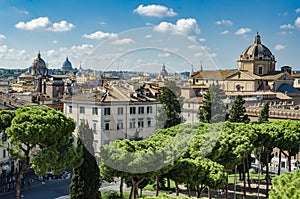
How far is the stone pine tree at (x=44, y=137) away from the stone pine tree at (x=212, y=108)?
77.9 feet

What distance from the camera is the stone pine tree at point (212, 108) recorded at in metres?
43.8

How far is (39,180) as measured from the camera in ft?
114

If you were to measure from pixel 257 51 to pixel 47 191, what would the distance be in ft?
198

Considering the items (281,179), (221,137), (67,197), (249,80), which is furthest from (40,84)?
(281,179)

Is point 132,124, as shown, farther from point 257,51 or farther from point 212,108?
point 257,51

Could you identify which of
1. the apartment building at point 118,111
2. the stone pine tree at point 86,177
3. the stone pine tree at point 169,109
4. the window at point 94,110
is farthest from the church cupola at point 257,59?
the stone pine tree at point 86,177

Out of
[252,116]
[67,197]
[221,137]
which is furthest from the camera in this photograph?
[252,116]

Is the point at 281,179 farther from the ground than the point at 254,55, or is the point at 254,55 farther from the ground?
the point at 254,55

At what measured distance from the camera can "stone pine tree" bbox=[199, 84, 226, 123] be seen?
43781 mm

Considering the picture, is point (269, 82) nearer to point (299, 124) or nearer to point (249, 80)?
point (249, 80)

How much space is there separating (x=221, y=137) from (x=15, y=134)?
12158mm

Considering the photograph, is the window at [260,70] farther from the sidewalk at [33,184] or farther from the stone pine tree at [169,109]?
the sidewalk at [33,184]

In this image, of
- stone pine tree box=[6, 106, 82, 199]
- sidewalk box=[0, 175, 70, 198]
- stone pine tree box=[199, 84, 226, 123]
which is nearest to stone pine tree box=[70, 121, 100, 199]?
stone pine tree box=[6, 106, 82, 199]

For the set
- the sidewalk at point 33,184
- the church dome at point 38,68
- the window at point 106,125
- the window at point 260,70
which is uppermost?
the church dome at point 38,68
